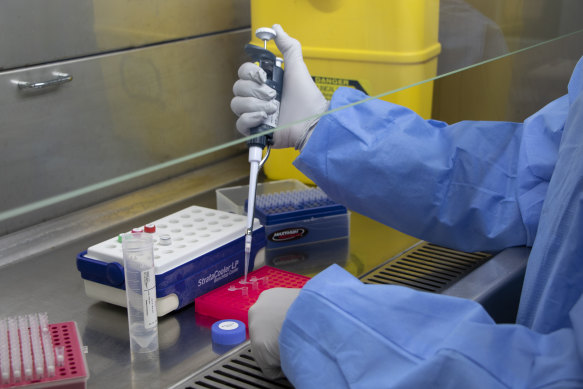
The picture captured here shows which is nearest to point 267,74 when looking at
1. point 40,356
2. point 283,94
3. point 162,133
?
point 283,94

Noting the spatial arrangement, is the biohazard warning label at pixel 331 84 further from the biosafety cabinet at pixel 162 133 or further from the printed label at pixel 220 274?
the printed label at pixel 220 274

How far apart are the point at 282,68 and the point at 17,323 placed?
24.2 inches

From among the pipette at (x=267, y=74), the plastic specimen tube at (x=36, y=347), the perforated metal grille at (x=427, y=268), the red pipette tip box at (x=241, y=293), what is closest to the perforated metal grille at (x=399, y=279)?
the perforated metal grille at (x=427, y=268)

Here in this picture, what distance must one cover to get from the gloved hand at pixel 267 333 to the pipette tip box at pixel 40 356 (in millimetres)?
255

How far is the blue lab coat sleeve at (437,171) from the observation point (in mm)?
1397

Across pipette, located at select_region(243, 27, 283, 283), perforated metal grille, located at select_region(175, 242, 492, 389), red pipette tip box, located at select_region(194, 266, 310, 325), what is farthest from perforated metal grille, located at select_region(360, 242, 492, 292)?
pipette, located at select_region(243, 27, 283, 283)

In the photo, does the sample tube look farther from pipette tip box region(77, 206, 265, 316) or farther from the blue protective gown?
the blue protective gown

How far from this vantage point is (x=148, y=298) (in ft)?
3.77

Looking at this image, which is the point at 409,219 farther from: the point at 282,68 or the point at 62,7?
the point at 62,7

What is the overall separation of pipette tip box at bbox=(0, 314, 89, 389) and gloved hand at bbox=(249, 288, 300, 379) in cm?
25

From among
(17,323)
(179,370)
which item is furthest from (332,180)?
(17,323)

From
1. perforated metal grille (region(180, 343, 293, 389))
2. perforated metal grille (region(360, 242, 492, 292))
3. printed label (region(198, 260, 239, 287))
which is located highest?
printed label (region(198, 260, 239, 287))

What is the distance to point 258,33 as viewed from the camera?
1212 millimetres

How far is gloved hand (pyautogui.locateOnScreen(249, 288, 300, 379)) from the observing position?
1045 millimetres
